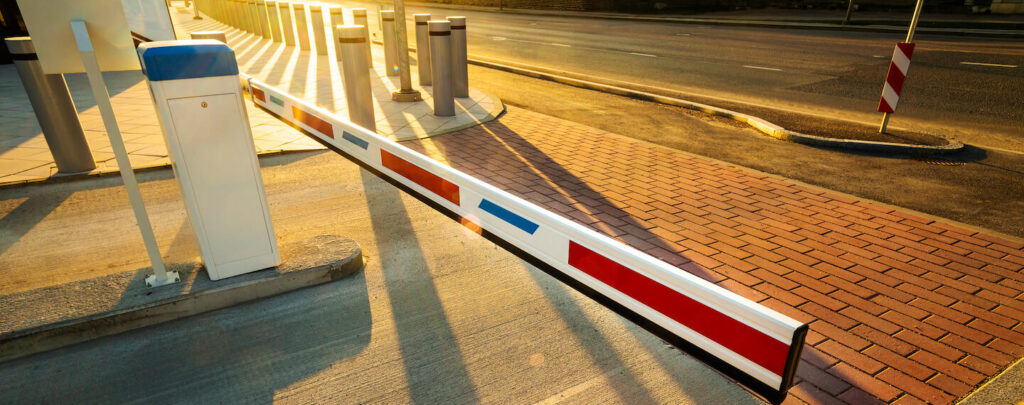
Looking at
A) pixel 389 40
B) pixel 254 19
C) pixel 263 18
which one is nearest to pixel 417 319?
pixel 389 40

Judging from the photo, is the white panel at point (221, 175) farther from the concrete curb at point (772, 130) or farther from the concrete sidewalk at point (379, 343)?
the concrete curb at point (772, 130)

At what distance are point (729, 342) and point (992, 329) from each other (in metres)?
2.53

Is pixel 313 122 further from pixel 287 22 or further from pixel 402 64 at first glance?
pixel 287 22

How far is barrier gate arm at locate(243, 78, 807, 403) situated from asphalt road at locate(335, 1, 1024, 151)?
7375 mm

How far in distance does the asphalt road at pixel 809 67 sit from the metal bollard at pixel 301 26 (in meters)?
2.97

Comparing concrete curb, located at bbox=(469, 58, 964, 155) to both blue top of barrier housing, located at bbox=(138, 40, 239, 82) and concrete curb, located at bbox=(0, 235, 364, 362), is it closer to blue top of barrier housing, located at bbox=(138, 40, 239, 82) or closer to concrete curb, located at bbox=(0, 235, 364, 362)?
concrete curb, located at bbox=(0, 235, 364, 362)

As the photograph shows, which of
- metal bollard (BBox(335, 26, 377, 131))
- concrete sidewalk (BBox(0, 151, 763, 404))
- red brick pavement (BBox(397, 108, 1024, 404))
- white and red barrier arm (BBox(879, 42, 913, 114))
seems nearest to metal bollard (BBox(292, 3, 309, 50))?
metal bollard (BBox(335, 26, 377, 131))

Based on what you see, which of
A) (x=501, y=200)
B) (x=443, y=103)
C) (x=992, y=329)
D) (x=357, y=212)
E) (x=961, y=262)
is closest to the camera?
(x=501, y=200)

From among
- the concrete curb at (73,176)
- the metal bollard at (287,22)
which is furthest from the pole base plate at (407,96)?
the metal bollard at (287,22)

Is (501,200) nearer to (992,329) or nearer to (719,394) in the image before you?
(719,394)

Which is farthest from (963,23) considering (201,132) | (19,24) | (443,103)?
(19,24)

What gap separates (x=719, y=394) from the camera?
242 centimetres

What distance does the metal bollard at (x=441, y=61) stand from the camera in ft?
24.3

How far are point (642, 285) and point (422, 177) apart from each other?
5.04 feet
